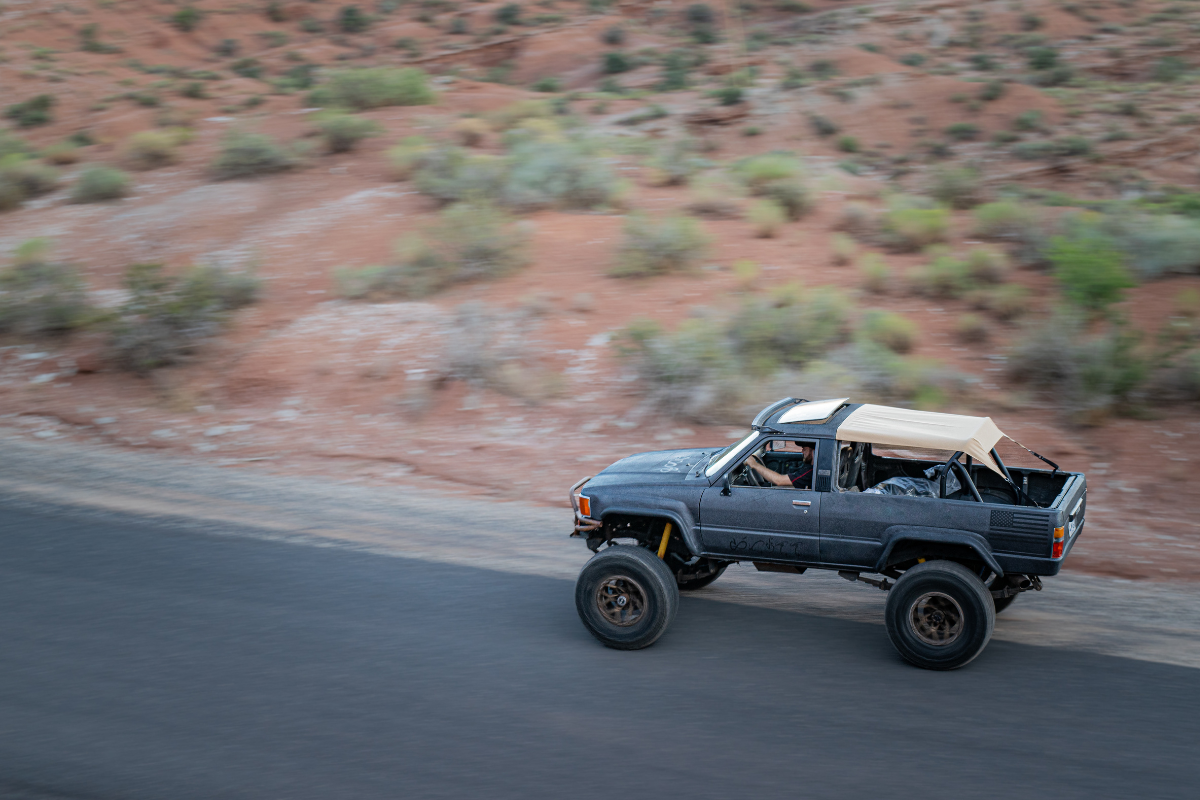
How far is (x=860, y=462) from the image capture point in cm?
669

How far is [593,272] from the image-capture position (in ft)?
51.0

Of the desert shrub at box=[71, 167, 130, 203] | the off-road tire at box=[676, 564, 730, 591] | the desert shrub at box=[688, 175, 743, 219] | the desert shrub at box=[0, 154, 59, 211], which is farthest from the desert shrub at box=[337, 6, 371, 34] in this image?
the off-road tire at box=[676, 564, 730, 591]

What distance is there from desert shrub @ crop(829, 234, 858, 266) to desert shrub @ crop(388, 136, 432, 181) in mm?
8864

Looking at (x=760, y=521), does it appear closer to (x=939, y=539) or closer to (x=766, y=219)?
(x=939, y=539)

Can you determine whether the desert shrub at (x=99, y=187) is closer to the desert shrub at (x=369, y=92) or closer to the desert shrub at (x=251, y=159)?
the desert shrub at (x=251, y=159)

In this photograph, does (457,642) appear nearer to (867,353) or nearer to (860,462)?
(860,462)

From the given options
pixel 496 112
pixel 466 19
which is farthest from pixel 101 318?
pixel 466 19

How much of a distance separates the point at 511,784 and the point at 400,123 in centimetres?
2121

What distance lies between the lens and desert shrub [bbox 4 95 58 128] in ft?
96.2

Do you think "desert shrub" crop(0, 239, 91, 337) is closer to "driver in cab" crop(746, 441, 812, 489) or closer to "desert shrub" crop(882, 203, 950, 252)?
"driver in cab" crop(746, 441, 812, 489)

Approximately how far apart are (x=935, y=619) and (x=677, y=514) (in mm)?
1758

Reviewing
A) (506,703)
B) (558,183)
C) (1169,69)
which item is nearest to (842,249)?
(558,183)

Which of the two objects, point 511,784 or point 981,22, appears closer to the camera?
point 511,784

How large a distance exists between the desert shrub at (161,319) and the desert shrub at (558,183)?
628 cm
